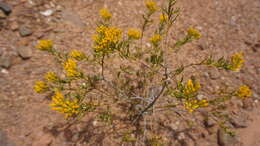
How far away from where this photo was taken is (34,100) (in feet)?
8.61

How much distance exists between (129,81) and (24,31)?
1847mm

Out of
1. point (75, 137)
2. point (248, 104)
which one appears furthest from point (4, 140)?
point (248, 104)

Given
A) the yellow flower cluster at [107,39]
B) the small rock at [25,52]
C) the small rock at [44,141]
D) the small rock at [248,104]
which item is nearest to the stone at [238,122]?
the small rock at [248,104]

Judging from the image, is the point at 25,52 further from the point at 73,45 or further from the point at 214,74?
the point at 214,74

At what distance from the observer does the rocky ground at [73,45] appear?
98.0 inches

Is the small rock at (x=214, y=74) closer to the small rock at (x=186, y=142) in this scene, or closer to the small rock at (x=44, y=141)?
the small rock at (x=186, y=142)

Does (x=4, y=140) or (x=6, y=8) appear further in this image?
(x=6, y=8)

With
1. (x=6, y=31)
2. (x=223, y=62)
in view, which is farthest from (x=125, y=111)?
(x=6, y=31)

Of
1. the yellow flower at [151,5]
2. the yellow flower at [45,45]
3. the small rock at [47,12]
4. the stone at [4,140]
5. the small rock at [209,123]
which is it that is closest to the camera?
the yellow flower at [45,45]

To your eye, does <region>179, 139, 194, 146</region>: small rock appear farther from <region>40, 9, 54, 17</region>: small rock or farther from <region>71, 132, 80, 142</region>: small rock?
<region>40, 9, 54, 17</region>: small rock

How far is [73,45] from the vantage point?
10.3 feet

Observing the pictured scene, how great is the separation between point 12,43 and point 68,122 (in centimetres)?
152

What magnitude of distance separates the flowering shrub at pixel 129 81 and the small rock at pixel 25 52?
53 cm

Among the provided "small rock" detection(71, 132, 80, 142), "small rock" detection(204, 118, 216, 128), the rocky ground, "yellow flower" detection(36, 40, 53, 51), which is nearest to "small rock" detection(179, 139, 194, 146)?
the rocky ground
